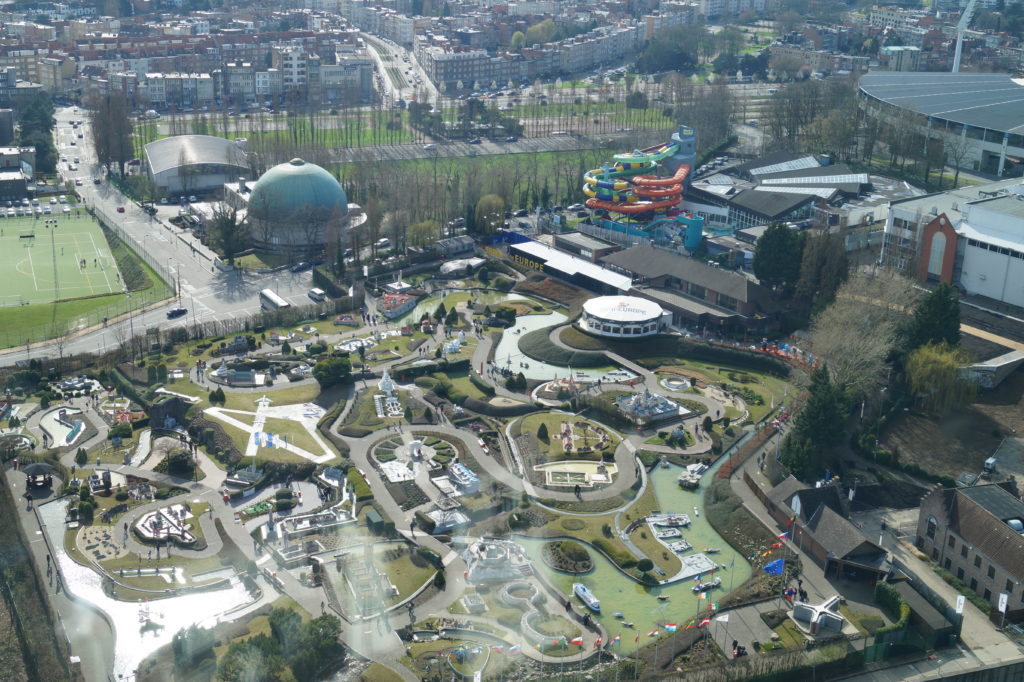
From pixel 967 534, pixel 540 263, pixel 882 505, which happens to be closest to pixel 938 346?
pixel 882 505

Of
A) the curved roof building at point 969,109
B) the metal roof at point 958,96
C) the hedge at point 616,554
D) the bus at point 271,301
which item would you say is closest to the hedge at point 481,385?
the hedge at point 616,554

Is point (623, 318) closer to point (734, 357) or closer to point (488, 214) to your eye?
point (734, 357)

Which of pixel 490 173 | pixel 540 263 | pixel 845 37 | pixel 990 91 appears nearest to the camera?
pixel 540 263

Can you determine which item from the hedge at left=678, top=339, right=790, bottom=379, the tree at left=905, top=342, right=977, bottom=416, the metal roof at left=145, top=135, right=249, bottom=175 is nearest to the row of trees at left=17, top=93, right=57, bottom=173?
the metal roof at left=145, top=135, right=249, bottom=175

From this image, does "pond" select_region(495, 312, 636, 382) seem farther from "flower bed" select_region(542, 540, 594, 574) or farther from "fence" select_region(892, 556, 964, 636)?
"fence" select_region(892, 556, 964, 636)

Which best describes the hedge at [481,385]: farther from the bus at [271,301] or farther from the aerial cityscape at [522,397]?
the bus at [271,301]

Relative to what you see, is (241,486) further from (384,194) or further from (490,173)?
(490,173)

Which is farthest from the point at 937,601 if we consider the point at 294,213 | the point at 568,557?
the point at 294,213
